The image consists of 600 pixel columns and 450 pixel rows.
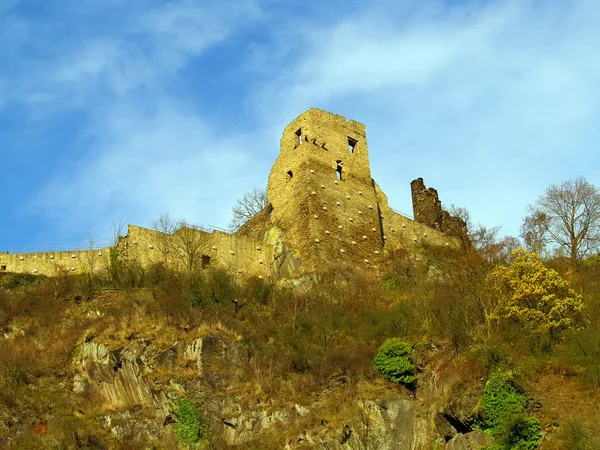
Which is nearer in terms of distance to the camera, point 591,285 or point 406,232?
point 591,285

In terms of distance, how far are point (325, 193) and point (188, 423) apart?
14.6 meters

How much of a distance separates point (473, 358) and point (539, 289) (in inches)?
127

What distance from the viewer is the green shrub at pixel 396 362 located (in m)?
21.1

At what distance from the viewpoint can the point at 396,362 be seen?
21.3 meters

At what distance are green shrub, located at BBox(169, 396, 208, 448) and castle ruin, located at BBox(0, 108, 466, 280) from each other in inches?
348

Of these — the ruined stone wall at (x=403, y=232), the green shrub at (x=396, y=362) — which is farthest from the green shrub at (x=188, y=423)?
the ruined stone wall at (x=403, y=232)

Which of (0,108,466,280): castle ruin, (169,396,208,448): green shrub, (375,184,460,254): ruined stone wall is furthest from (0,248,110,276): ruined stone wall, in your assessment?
(375,184,460,254): ruined stone wall

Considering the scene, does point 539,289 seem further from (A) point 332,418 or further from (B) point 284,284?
(B) point 284,284

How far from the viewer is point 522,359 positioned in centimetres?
2006

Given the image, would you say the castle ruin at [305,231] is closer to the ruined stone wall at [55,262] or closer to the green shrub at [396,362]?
the ruined stone wall at [55,262]

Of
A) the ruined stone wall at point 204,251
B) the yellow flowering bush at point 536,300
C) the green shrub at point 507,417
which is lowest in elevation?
the green shrub at point 507,417

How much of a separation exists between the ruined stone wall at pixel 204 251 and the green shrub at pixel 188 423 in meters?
8.96

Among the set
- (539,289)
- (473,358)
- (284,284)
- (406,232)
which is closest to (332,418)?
(473,358)

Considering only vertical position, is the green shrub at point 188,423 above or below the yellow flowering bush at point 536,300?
below
